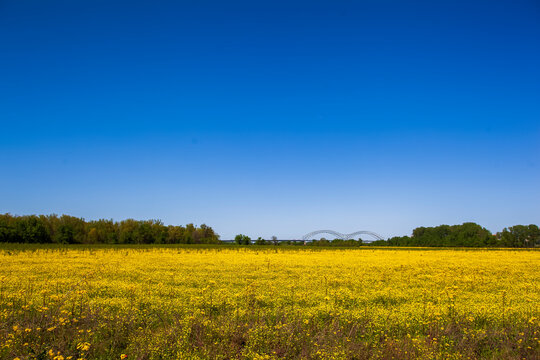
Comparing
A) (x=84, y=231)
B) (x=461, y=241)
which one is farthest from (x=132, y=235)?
(x=461, y=241)

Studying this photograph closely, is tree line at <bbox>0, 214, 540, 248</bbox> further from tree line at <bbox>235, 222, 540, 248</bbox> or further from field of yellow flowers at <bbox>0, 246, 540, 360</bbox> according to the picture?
field of yellow flowers at <bbox>0, 246, 540, 360</bbox>

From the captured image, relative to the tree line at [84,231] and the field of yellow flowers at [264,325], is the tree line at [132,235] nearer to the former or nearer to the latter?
the tree line at [84,231]

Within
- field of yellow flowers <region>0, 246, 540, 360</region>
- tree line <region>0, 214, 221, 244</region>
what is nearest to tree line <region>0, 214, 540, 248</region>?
tree line <region>0, 214, 221, 244</region>

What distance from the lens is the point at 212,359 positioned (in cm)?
639

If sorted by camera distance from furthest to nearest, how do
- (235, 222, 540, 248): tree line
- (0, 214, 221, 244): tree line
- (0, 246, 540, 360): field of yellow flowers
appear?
(235, 222, 540, 248): tree line
(0, 214, 221, 244): tree line
(0, 246, 540, 360): field of yellow flowers

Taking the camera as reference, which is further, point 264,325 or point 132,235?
point 132,235

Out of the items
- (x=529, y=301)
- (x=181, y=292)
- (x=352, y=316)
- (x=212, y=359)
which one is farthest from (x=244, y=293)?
(x=529, y=301)

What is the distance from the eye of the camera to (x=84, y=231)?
9175cm

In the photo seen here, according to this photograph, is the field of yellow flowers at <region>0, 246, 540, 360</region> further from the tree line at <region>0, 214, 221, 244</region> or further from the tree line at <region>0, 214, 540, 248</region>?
the tree line at <region>0, 214, 221, 244</region>

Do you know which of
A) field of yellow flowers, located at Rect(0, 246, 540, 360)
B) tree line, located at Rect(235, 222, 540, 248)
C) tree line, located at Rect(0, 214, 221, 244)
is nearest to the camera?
field of yellow flowers, located at Rect(0, 246, 540, 360)

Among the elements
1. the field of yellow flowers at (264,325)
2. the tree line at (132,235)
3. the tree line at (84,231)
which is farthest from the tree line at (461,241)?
the field of yellow flowers at (264,325)

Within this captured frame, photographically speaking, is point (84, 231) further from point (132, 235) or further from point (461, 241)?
point (461, 241)

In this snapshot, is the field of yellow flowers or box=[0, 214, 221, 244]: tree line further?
box=[0, 214, 221, 244]: tree line

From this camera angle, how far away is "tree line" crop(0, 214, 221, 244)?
260ft
